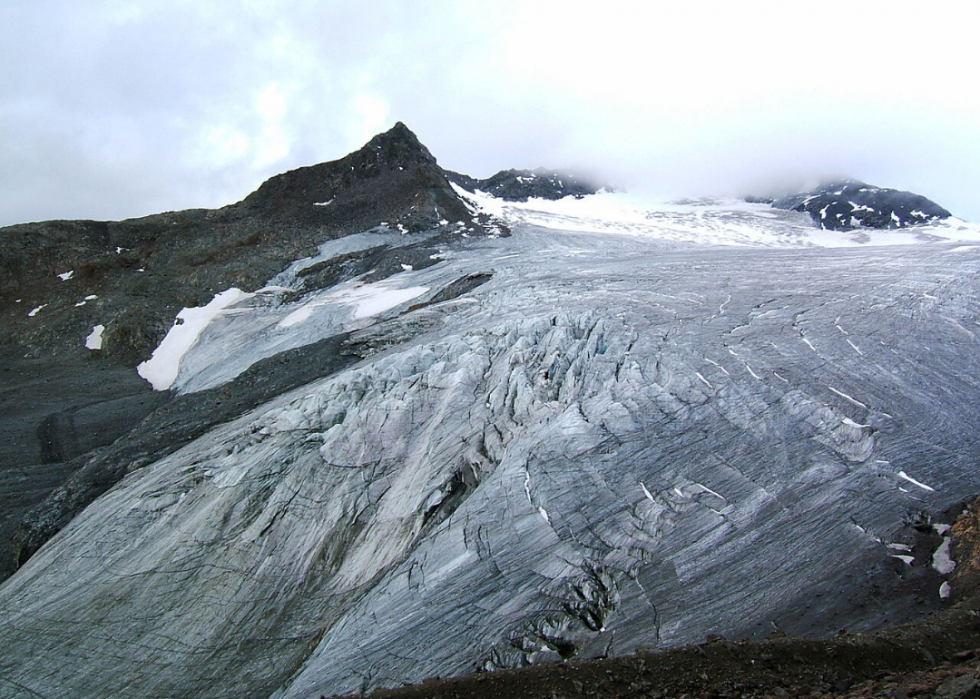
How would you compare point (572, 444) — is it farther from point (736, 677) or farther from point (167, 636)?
point (167, 636)

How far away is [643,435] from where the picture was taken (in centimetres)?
1216

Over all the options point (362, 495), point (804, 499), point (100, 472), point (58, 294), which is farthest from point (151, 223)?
point (804, 499)

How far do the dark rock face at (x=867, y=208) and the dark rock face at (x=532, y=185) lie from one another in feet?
110

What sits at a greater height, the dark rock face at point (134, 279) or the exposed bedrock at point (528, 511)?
the dark rock face at point (134, 279)

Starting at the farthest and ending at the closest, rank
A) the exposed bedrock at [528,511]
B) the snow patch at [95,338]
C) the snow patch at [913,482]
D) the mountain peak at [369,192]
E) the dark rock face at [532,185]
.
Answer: the dark rock face at [532,185]
the mountain peak at [369,192]
the snow patch at [95,338]
the snow patch at [913,482]
the exposed bedrock at [528,511]

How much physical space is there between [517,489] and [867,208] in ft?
293

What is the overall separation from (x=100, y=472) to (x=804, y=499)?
19142 mm

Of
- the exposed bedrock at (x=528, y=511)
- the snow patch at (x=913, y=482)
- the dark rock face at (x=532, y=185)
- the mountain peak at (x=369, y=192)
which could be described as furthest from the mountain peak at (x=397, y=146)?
the snow patch at (x=913, y=482)

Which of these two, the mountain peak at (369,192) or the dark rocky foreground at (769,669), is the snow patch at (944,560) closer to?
the dark rocky foreground at (769,669)

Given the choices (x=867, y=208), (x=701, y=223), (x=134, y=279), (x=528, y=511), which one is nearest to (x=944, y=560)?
(x=528, y=511)

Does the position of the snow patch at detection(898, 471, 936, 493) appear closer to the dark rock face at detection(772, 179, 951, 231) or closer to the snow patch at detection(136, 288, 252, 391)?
the snow patch at detection(136, 288, 252, 391)

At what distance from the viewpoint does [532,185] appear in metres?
87.2

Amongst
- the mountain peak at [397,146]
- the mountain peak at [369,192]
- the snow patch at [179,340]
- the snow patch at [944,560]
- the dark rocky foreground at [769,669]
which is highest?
the mountain peak at [397,146]

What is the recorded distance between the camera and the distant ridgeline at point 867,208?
7406 cm
